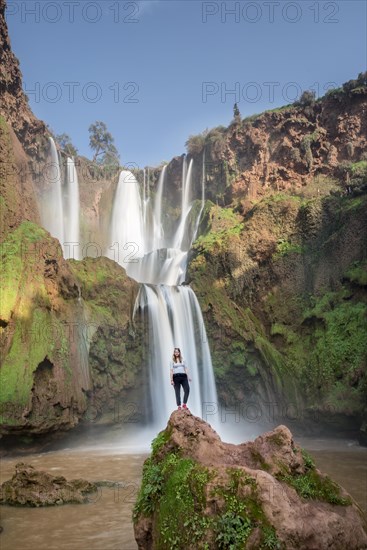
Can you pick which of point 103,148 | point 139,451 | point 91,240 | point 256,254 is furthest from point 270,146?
point 103,148

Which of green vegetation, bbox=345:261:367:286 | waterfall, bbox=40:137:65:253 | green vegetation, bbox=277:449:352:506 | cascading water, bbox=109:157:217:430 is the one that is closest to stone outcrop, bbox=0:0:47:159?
waterfall, bbox=40:137:65:253

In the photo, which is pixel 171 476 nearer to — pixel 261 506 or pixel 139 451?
pixel 261 506

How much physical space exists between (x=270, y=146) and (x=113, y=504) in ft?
102

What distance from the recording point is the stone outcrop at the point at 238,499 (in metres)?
4.77

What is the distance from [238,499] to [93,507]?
5865mm

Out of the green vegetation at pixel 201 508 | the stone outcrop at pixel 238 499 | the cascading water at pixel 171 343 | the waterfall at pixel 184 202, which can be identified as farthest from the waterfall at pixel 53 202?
the green vegetation at pixel 201 508

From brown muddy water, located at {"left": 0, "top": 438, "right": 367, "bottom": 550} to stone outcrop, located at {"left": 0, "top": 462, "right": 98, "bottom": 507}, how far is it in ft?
0.69

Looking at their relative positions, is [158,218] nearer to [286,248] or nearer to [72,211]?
[72,211]

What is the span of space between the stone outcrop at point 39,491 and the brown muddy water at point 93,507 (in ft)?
0.69

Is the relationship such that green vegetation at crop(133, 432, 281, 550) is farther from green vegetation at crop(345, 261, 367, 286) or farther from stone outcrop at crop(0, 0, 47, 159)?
stone outcrop at crop(0, 0, 47, 159)

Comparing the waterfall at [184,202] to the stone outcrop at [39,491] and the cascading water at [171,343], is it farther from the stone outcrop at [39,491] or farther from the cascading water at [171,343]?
the stone outcrop at [39,491]

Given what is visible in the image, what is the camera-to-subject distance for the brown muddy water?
310 inches

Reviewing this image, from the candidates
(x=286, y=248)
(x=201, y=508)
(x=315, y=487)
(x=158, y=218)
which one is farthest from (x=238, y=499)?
(x=158, y=218)

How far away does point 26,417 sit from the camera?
53.9ft
